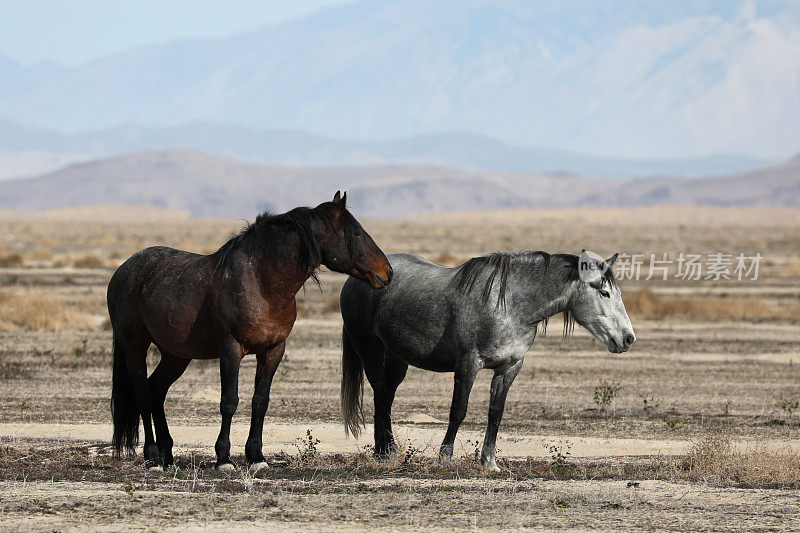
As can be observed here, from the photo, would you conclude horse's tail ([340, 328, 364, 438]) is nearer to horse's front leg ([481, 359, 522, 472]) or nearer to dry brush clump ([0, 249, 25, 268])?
horse's front leg ([481, 359, 522, 472])

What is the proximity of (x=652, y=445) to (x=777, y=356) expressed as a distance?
33.9 ft

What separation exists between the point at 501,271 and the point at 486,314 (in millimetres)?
451

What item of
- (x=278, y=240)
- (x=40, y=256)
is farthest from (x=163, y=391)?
(x=40, y=256)

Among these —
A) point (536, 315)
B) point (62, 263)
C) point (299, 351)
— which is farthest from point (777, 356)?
point (62, 263)

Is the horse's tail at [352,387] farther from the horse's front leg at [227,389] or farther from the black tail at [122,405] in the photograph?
the black tail at [122,405]

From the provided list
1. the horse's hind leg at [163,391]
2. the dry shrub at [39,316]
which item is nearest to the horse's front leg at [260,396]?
the horse's hind leg at [163,391]

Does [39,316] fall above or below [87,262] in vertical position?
below

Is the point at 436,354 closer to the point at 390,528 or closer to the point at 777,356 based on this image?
the point at 390,528

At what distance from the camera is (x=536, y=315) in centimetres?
1027

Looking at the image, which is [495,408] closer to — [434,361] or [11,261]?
[434,361]

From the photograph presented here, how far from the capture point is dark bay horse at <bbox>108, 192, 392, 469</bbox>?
9867 mm

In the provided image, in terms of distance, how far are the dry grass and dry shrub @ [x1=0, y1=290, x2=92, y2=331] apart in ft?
42.5

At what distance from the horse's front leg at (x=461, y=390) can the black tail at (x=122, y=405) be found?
2699mm

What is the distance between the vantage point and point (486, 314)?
33.4ft
